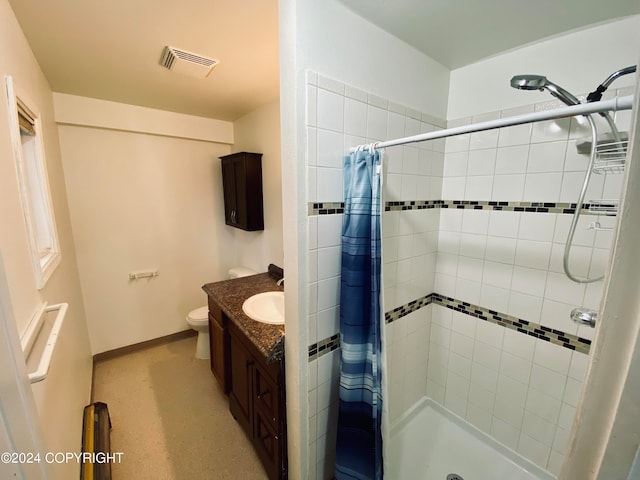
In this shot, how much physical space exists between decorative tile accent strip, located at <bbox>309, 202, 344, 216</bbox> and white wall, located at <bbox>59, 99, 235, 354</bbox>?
2.24 meters

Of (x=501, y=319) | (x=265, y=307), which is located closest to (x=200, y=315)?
(x=265, y=307)

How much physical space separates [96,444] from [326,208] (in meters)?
1.83

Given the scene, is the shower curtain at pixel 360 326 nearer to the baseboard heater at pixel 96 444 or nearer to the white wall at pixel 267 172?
the baseboard heater at pixel 96 444

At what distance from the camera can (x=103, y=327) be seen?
2.46 metres

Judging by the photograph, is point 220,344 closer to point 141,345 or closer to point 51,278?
point 51,278

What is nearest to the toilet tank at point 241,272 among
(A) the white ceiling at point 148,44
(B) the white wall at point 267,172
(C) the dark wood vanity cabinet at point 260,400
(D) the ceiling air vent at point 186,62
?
(B) the white wall at point 267,172

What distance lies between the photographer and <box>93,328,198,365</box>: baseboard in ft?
8.09

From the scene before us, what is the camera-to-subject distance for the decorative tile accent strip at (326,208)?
105 cm

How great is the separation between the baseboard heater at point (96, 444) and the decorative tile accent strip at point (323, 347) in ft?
4.15

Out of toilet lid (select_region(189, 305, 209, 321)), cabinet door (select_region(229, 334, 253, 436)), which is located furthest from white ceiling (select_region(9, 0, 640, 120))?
toilet lid (select_region(189, 305, 209, 321))

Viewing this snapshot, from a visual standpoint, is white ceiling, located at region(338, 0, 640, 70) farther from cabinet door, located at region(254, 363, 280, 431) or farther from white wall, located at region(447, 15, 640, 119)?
cabinet door, located at region(254, 363, 280, 431)

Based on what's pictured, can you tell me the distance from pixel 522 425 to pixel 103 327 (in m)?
3.35

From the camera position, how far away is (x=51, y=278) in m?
1.39

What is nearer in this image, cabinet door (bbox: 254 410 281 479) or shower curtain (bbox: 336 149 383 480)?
shower curtain (bbox: 336 149 383 480)
